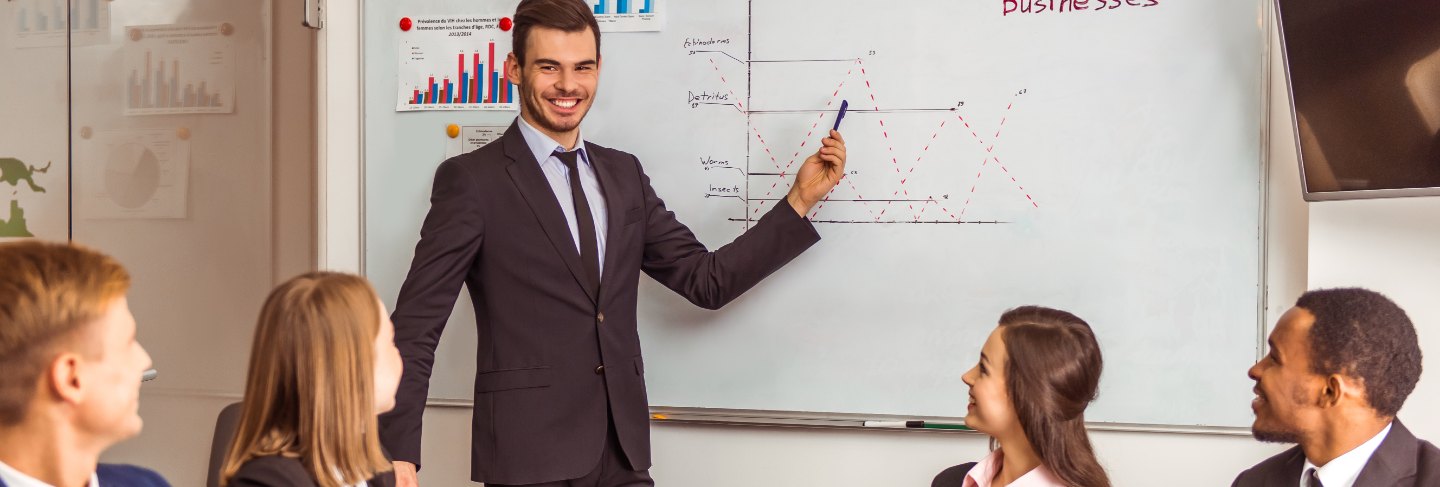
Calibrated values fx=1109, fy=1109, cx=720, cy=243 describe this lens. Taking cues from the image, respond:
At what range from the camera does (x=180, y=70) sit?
2895 millimetres

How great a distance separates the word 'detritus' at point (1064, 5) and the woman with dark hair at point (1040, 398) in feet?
2.67

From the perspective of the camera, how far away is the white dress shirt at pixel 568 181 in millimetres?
2154

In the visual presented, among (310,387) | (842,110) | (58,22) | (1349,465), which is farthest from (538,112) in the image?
(1349,465)

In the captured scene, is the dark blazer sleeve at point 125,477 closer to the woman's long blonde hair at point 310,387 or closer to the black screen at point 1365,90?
the woman's long blonde hair at point 310,387

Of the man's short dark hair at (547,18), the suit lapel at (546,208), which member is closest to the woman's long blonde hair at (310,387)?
the suit lapel at (546,208)

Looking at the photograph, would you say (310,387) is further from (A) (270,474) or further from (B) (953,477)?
(B) (953,477)

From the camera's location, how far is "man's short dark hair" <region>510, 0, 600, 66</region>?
2119 mm

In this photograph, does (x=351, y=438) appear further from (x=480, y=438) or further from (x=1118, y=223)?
(x=1118, y=223)

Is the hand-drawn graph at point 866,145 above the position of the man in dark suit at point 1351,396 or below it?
above

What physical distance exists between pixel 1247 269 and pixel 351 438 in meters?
1.76

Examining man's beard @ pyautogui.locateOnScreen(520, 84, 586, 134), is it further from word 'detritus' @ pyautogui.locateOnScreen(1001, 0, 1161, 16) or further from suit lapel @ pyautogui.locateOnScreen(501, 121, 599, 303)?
word 'detritus' @ pyautogui.locateOnScreen(1001, 0, 1161, 16)

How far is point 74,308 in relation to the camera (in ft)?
4.06

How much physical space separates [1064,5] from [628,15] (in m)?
0.94

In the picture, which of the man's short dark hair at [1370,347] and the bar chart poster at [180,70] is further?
the bar chart poster at [180,70]
